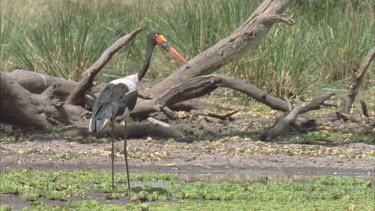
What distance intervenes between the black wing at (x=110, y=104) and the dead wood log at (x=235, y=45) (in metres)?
3.09

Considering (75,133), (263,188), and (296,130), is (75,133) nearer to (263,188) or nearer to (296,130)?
(296,130)

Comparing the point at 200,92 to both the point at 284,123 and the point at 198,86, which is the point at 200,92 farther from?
the point at 284,123

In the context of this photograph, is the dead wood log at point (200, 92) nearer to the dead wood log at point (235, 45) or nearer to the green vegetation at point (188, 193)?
the dead wood log at point (235, 45)

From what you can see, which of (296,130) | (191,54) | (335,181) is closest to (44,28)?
(191,54)

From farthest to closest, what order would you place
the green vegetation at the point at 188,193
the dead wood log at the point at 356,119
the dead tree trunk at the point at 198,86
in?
the dead wood log at the point at 356,119 < the dead tree trunk at the point at 198,86 < the green vegetation at the point at 188,193

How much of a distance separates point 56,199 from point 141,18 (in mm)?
9187

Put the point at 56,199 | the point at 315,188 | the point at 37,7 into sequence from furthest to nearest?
the point at 37,7 → the point at 315,188 → the point at 56,199

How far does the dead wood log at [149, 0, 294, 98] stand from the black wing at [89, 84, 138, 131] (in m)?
3.09

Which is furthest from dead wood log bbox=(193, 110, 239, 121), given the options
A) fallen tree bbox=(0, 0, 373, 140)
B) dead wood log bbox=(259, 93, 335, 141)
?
dead wood log bbox=(259, 93, 335, 141)

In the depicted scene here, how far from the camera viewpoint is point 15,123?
11.6 m

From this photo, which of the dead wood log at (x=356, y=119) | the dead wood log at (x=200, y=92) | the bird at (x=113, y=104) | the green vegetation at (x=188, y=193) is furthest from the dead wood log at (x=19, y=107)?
the dead wood log at (x=356, y=119)

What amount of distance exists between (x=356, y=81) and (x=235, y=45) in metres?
1.47

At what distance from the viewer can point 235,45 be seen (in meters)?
11.8

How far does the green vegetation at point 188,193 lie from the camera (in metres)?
7.79
